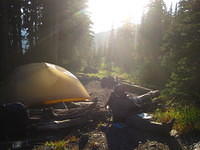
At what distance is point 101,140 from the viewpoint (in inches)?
239

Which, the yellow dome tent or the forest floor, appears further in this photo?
the yellow dome tent

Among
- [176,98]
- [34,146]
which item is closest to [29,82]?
[34,146]

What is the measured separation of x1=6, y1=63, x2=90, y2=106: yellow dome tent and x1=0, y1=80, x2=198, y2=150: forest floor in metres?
1.69

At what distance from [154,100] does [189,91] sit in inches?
97.5

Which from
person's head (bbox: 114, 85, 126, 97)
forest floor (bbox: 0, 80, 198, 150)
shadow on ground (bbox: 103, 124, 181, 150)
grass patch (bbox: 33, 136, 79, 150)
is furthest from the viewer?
person's head (bbox: 114, 85, 126, 97)

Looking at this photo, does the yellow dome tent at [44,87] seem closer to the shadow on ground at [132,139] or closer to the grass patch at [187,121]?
the shadow on ground at [132,139]

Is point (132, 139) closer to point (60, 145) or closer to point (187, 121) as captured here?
point (187, 121)

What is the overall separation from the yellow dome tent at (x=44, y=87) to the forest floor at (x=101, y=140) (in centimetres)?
169

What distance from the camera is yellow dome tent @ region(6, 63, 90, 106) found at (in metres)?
7.95

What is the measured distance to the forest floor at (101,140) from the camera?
5465 mm

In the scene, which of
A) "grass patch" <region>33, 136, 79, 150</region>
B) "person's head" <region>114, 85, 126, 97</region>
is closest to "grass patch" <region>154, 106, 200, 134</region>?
"person's head" <region>114, 85, 126, 97</region>

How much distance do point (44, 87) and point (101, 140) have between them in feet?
11.3

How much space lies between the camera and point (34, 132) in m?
6.41

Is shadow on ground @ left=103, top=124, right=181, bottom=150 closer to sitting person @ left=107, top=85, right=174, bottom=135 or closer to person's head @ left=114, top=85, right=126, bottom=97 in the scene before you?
sitting person @ left=107, top=85, right=174, bottom=135
